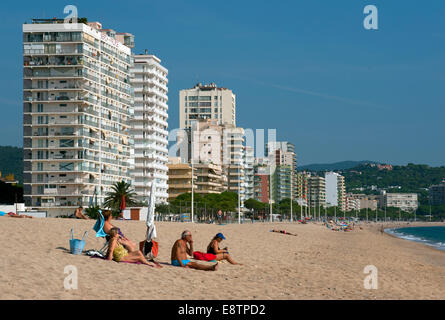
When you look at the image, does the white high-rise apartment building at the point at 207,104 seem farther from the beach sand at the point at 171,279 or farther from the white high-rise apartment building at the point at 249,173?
the beach sand at the point at 171,279

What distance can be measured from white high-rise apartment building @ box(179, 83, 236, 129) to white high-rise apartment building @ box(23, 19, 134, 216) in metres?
90.9

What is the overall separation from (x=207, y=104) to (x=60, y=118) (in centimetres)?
9627

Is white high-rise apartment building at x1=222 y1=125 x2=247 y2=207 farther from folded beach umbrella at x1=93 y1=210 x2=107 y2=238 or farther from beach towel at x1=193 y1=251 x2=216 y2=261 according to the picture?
folded beach umbrella at x1=93 y1=210 x2=107 y2=238

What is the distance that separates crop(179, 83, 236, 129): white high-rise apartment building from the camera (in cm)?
17250

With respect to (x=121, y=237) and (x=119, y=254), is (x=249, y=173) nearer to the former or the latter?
(x=121, y=237)

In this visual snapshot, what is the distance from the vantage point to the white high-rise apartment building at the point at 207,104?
172500mm

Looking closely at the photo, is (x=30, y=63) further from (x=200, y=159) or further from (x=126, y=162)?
(x=200, y=159)

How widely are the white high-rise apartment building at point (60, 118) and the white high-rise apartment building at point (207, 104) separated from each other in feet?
298

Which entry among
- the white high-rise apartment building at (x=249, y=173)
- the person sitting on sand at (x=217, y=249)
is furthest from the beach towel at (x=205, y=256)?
the white high-rise apartment building at (x=249, y=173)

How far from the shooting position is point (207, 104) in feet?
570

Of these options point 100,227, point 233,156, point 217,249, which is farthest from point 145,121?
point 100,227

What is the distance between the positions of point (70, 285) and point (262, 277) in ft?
19.2

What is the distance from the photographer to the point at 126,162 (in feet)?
297
